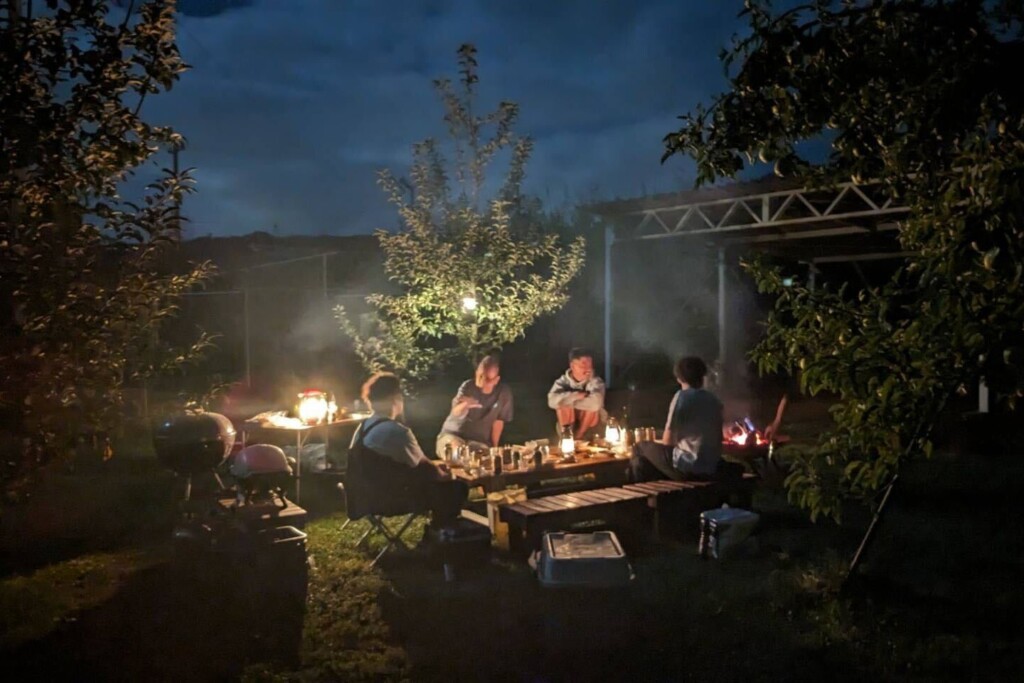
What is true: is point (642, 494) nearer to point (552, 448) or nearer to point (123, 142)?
point (552, 448)

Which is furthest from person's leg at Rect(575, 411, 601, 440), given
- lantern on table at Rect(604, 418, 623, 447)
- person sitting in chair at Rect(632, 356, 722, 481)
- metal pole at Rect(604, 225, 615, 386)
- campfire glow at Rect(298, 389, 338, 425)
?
metal pole at Rect(604, 225, 615, 386)

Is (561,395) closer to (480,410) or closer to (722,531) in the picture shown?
(480,410)

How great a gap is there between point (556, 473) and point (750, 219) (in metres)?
7.73

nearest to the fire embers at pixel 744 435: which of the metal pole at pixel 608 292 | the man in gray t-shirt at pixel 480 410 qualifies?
the man in gray t-shirt at pixel 480 410

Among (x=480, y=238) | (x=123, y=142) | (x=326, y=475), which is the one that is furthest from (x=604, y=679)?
(x=480, y=238)

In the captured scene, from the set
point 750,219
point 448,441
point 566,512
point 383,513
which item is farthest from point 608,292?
point 383,513

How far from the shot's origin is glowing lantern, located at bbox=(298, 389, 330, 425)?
7.36 meters

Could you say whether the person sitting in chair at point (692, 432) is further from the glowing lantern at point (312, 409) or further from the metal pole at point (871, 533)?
the glowing lantern at point (312, 409)

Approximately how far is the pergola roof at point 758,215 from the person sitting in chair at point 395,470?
6.22 metres

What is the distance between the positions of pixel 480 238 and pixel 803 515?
152 inches

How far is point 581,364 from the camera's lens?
324 inches

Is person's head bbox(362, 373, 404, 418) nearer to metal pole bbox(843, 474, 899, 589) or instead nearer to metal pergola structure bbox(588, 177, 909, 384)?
metal pole bbox(843, 474, 899, 589)

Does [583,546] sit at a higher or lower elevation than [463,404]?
lower

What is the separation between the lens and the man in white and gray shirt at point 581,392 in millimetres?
8234
